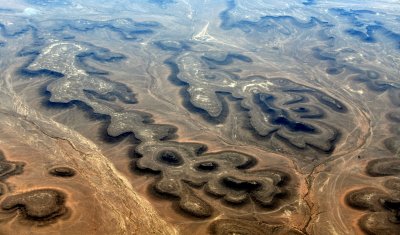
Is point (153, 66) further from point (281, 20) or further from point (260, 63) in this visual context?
point (281, 20)

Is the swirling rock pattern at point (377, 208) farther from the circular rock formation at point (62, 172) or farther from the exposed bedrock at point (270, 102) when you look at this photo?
the circular rock formation at point (62, 172)

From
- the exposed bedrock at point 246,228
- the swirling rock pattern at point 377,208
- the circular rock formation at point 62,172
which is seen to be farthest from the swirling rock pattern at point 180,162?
the circular rock formation at point 62,172

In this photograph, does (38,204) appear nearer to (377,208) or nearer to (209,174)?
(209,174)

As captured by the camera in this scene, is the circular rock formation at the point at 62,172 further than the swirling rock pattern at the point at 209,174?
No

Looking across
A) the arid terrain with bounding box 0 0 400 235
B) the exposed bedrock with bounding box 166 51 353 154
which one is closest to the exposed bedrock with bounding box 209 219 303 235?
the arid terrain with bounding box 0 0 400 235

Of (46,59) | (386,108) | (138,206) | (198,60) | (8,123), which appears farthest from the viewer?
(198,60)

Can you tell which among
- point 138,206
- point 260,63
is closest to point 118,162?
point 138,206

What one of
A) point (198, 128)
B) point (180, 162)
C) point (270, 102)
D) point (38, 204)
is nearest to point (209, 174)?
point (180, 162)
